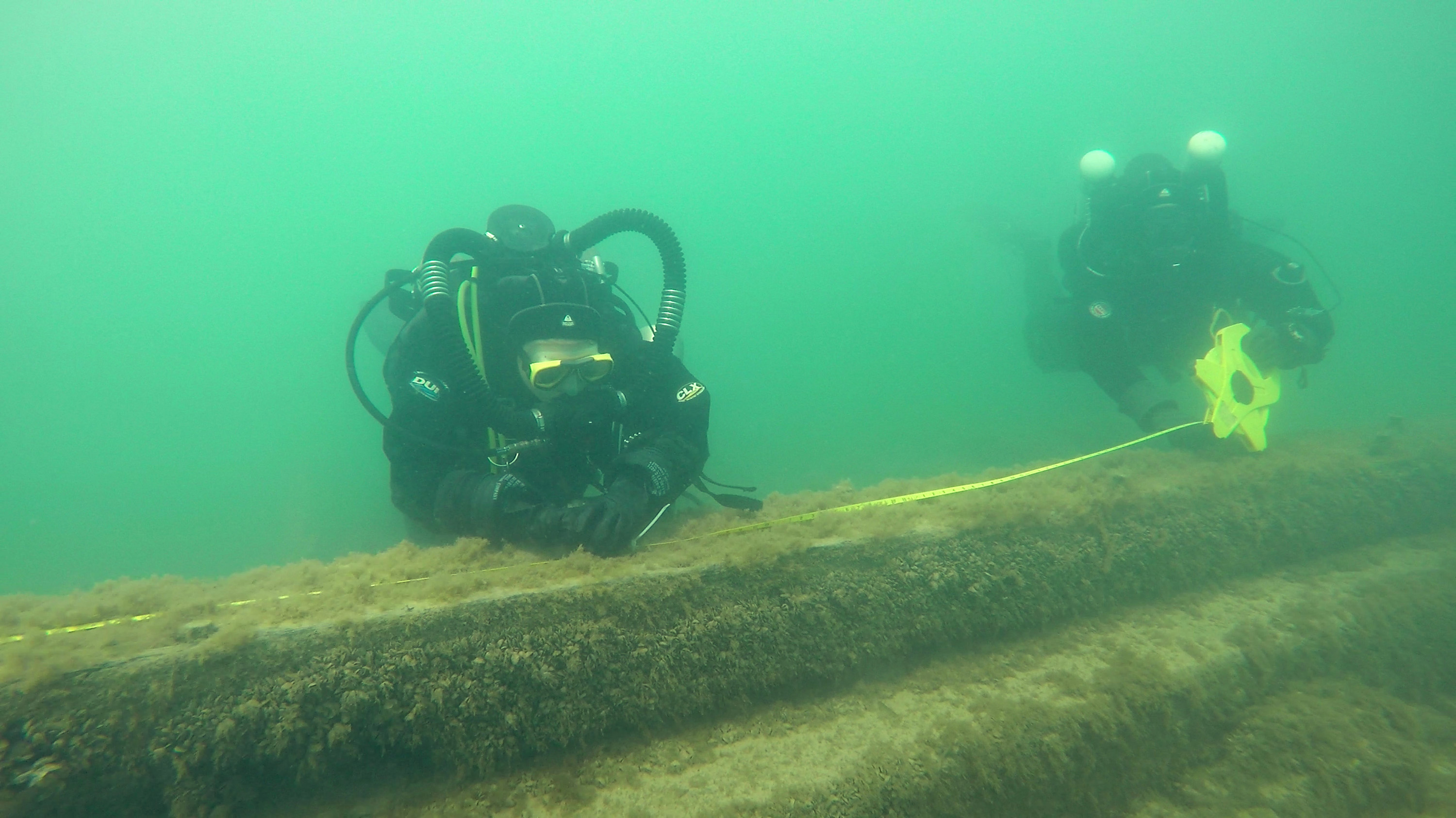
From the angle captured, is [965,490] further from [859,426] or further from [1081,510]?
[859,426]

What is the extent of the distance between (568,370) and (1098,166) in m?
7.36

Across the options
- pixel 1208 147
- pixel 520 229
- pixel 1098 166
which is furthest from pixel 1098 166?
pixel 520 229

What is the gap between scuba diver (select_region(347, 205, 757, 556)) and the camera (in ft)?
9.01

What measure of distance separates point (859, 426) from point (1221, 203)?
10.4 m

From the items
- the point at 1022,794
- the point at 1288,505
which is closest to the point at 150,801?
the point at 1022,794

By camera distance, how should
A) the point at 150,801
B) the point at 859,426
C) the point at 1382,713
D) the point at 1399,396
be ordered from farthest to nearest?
the point at 859,426, the point at 1399,396, the point at 1382,713, the point at 150,801

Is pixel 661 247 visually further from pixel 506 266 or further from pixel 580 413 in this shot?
pixel 580 413

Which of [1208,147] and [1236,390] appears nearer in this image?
[1236,390]

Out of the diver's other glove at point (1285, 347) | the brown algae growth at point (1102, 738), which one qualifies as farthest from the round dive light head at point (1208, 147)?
the brown algae growth at point (1102, 738)

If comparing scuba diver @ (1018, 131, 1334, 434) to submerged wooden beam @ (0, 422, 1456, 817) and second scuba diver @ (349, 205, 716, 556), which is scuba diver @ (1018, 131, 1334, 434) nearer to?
submerged wooden beam @ (0, 422, 1456, 817)

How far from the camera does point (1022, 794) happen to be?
1.80 m

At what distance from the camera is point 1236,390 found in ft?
A: 14.1

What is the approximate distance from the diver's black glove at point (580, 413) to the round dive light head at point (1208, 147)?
23.2 feet

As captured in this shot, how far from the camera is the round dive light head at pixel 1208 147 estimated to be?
602 centimetres
